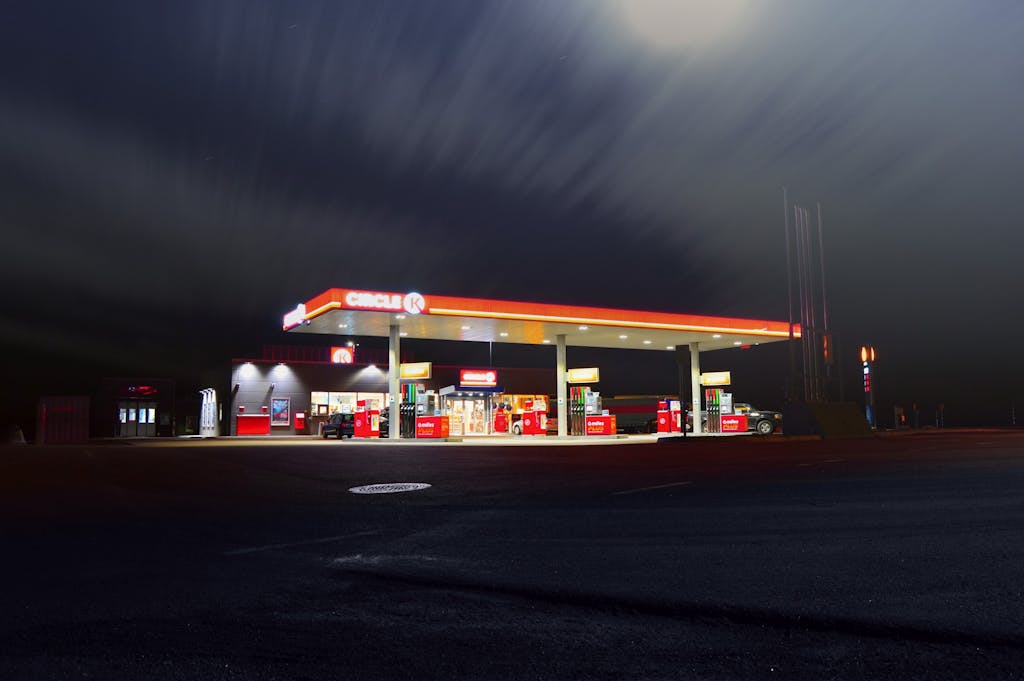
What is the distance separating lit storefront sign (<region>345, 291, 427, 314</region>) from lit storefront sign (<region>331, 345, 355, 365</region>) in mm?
21066

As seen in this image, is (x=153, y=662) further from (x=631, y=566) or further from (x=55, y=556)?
(x=55, y=556)

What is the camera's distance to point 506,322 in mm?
34906

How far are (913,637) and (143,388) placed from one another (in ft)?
185

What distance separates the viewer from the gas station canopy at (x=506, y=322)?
3105 centimetres

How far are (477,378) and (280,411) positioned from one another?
1335cm

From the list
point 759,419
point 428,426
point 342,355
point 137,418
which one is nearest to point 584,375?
point 759,419

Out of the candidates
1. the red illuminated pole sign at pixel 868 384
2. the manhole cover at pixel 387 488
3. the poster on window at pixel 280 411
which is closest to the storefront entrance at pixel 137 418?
the poster on window at pixel 280 411

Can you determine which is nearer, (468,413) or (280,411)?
(280,411)

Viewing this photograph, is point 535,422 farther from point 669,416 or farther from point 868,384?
point 868,384

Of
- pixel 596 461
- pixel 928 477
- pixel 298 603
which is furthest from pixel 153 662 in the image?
pixel 596 461

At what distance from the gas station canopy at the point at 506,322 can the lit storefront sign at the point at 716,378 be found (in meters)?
3.37

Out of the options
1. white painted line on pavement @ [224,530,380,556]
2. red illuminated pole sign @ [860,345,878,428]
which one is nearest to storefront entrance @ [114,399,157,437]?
red illuminated pole sign @ [860,345,878,428]

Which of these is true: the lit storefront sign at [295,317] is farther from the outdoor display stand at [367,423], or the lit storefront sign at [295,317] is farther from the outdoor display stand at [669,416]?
the outdoor display stand at [669,416]

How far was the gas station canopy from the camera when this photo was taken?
31.0m
